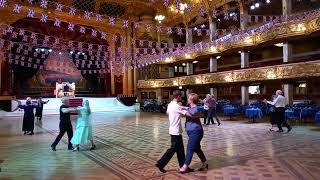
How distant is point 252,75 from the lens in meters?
19.7

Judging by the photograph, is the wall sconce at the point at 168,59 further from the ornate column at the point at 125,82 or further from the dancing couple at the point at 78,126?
the dancing couple at the point at 78,126

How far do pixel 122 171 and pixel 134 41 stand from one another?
23564 millimetres

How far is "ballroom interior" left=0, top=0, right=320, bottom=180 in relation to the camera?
6766 millimetres

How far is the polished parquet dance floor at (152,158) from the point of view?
568 cm

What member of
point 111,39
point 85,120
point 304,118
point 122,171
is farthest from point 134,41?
point 122,171

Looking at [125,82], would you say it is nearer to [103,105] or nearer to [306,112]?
[103,105]

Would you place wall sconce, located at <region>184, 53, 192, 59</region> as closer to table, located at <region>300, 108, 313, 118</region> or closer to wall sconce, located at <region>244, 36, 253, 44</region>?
wall sconce, located at <region>244, 36, 253, 44</region>

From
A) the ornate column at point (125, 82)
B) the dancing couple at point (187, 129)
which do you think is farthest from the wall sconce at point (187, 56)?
the dancing couple at point (187, 129)

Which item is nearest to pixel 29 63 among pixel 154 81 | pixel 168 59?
pixel 154 81

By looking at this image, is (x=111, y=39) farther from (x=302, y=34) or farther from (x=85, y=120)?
(x=85, y=120)

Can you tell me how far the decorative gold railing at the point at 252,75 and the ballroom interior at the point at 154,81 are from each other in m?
0.07

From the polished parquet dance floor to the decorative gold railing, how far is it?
22.6ft

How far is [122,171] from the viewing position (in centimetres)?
599

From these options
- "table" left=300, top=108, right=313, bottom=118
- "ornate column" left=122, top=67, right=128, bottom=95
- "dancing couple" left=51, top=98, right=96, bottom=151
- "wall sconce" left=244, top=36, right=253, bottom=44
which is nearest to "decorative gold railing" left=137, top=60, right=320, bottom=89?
"wall sconce" left=244, top=36, right=253, bottom=44
